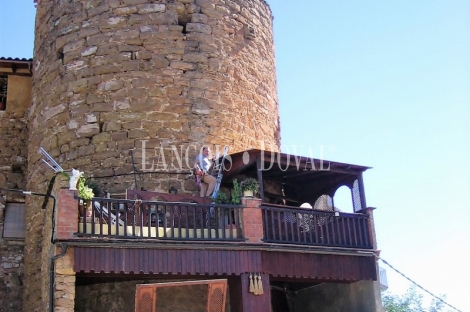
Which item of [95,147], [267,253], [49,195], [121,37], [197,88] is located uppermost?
[121,37]

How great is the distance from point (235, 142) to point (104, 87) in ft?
9.29

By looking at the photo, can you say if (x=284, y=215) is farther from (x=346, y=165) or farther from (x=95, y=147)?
(x=95, y=147)

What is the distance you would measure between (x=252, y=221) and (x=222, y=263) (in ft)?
2.96

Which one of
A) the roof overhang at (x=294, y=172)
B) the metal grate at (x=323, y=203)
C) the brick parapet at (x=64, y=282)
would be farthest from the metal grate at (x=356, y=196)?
the brick parapet at (x=64, y=282)

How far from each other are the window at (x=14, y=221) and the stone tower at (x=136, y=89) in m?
0.62

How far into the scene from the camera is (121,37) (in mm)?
16344

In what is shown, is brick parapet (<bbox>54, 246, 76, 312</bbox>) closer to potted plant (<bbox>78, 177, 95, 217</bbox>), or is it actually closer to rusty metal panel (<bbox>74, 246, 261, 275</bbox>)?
rusty metal panel (<bbox>74, 246, 261, 275</bbox>)

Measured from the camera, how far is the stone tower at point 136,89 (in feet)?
51.5

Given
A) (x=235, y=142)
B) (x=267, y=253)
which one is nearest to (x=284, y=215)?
(x=267, y=253)

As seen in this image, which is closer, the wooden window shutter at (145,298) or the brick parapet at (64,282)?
the brick parapet at (64,282)

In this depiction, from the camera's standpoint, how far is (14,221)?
17.1 m

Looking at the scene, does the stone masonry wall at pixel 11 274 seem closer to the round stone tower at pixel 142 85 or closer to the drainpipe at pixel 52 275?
the round stone tower at pixel 142 85

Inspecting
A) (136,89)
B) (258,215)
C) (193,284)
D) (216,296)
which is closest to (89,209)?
(193,284)

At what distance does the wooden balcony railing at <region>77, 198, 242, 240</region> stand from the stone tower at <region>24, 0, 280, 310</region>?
189cm
